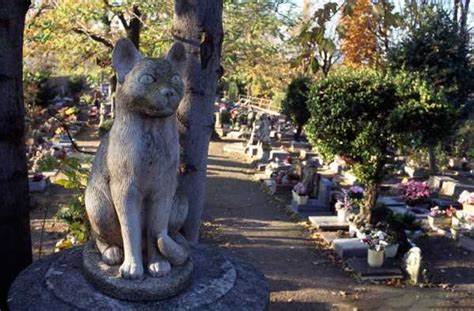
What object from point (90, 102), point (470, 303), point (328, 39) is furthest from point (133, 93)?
point (90, 102)

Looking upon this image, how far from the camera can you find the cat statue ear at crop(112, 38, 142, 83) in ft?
9.31

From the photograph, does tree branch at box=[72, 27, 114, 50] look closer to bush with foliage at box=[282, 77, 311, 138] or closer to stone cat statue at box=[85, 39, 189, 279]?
stone cat statue at box=[85, 39, 189, 279]

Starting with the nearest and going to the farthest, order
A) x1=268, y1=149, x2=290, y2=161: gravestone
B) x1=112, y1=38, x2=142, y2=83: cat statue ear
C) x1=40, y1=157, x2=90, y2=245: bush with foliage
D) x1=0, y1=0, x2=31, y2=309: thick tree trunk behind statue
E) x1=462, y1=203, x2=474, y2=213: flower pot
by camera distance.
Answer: x1=112, y1=38, x2=142, y2=83: cat statue ear
x1=0, y1=0, x2=31, y2=309: thick tree trunk behind statue
x1=40, y1=157, x2=90, y2=245: bush with foliage
x1=462, y1=203, x2=474, y2=213: flower pot
x1=268, y1=149, x2=290, y2=161: gravestone

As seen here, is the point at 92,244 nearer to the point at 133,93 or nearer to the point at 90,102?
the point at 133,93

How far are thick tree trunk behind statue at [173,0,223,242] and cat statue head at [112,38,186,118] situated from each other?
0.77 metres

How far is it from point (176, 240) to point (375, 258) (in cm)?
502

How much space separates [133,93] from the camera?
271 cm

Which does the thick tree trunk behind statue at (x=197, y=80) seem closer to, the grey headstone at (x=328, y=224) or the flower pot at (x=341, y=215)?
the grey headstone at (x=328, y=224)

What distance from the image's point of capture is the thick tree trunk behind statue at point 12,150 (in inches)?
134

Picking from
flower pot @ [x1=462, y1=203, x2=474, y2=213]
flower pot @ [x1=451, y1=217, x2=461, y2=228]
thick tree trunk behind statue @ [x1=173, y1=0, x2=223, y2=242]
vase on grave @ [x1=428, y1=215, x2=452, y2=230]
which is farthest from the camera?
flower pot @ [x1=462, y1=203, x2=474, y2=213]

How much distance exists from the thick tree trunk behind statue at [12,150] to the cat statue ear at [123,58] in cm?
108

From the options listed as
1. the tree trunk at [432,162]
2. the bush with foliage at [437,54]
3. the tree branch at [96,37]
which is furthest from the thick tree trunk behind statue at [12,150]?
the tree trunk at [432,162]

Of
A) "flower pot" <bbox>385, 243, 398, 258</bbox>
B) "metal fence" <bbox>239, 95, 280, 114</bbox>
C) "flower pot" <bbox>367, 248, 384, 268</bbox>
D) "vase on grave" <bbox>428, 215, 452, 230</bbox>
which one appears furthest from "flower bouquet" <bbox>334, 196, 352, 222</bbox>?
"metal fence" <bbox>239, 95, 280, 114</bbox>

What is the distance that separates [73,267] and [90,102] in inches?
1123
